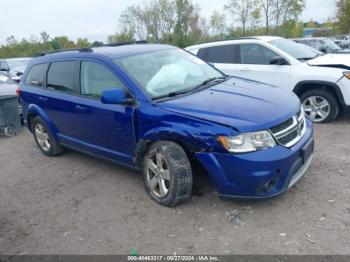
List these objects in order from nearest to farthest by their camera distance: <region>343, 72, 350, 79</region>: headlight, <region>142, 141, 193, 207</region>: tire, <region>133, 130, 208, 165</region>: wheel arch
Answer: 1. <region>133, 130, 208, 165</region>: wheel arch
2. <region>142, 141, 193, 207</region>: tire
3. <region>343, 72, 350, 79</region>: headlight

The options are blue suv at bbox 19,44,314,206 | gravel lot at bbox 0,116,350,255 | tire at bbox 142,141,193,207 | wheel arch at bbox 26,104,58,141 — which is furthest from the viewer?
wheel arch at bbox 26,104,58,141

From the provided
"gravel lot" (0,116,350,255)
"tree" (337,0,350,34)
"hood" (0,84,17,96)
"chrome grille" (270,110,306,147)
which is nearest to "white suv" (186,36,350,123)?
"gravel lot" (0,116,350,255)

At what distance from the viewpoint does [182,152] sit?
147 inches

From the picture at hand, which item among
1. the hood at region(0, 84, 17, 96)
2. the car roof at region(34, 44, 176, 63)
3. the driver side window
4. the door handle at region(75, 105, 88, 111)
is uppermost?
the car roof at region(34, 44, 176, 63)

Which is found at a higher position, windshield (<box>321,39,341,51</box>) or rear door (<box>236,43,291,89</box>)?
rear door (<box>236,43,291,89</box>)

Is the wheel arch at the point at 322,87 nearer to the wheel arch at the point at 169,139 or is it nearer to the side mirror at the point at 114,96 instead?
the wheel arch at the point at 169,139

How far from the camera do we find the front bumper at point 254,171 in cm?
337

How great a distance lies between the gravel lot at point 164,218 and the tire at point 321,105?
1.50m

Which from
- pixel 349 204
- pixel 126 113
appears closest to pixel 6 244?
pixel 126 113

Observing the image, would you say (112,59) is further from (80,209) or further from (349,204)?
(349,204)

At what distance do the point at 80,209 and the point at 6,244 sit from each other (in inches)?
33.9

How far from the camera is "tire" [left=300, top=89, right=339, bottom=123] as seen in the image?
21.1 ft

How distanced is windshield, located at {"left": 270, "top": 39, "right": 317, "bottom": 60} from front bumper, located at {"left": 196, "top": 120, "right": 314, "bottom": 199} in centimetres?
399

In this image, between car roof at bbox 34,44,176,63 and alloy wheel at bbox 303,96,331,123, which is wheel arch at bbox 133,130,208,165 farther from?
alloy wheel at bbox 303,96,331,123
